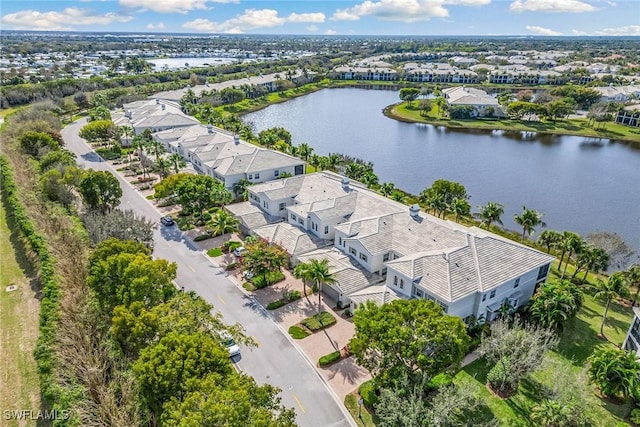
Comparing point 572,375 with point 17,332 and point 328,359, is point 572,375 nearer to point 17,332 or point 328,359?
point 328,359

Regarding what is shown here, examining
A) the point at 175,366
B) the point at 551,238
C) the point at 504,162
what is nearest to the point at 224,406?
the point at 175,366

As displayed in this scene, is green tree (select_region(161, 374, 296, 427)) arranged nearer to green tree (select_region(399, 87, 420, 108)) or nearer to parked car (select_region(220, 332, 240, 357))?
parked car (select_region(220, 332, 240, 357))

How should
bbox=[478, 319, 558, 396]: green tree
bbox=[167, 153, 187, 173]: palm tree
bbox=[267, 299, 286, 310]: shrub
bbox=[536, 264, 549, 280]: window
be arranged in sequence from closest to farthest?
bbox=[478, 319, 558, 396]: green tree, bbox=[267, 299, 286, 310]: shrub, bbox=[536, 264, 549, 280]: window, bbox=[167, 153, 187, 173]: palm tree

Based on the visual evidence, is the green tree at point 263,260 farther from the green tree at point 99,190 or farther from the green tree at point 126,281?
the green tree at point 99,190

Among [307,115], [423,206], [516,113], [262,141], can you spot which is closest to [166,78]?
[307,115]

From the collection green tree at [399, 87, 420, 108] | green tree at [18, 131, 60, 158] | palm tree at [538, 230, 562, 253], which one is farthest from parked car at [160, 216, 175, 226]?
green tree at [399, 87, 420, 108]

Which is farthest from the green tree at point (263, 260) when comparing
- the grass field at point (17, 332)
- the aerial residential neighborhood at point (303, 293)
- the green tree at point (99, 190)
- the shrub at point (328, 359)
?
the green tree at point (99, 190)
